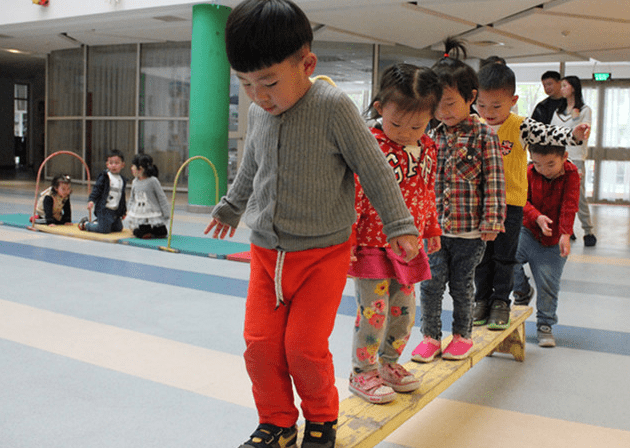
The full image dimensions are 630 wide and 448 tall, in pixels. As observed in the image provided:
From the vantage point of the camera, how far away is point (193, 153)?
326 inches

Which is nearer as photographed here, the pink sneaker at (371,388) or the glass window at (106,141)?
the pink sneaker at (371,388)

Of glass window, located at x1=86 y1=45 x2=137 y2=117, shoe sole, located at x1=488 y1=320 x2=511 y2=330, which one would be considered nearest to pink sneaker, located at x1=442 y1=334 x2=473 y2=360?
shoe sole, located at x1=488 y1=320 x2=511 y2=330

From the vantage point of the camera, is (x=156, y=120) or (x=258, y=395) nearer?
(x=258, y=395)

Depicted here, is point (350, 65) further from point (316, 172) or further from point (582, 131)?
point (316, 172)

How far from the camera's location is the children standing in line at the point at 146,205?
5.93 meters

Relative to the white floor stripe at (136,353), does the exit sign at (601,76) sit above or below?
above

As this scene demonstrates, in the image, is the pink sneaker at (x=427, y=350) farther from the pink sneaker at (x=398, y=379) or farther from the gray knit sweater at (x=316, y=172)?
the gray knit sweater at (x=316, y=172)

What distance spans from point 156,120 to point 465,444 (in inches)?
437

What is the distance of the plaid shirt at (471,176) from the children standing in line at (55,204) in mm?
4990

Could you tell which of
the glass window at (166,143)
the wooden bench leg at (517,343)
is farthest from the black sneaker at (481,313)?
the glass window at (166,143)

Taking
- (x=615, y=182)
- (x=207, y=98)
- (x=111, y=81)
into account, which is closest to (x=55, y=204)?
(x=207, y=98)

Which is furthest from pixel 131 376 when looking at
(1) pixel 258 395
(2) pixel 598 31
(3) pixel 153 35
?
(3) pixel 153 35

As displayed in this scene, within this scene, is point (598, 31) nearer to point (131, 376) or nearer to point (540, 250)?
point (540, 250)

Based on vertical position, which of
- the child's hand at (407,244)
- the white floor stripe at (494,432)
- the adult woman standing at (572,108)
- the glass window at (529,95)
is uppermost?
the glass window at (529,95)
